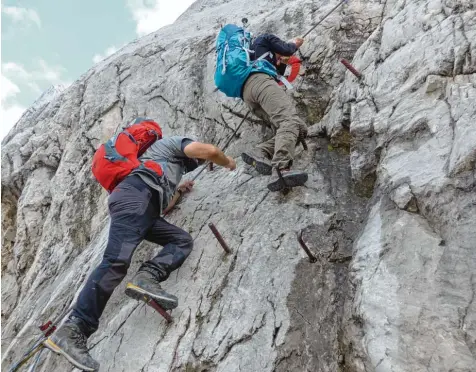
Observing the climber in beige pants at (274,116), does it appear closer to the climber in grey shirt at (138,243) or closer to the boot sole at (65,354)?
the climber in grey shirt at (138,243)

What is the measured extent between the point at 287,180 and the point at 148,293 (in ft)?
10.1

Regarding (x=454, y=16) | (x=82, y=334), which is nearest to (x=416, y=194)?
(x=454, y=16)

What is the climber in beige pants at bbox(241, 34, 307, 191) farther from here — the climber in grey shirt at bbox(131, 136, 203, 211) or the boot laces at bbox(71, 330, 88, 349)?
the boot laces at bbox(71, 330, 88, 349)

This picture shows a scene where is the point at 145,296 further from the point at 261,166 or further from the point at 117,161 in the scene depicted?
the point at 261,166

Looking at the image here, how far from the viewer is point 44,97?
65.5ft

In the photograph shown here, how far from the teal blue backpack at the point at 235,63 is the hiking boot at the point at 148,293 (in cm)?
450

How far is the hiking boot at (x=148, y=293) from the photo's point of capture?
5863 mm

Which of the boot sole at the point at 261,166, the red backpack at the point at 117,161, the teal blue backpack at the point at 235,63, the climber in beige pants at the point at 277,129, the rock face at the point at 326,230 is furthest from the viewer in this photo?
the teal blue backpack at the point at 235,63

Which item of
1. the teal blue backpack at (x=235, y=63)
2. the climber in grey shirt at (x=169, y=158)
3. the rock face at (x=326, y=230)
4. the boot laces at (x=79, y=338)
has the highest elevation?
the teal blue backpack at (x=235, y=63)

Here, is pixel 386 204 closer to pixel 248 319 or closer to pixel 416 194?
pixel 416 194

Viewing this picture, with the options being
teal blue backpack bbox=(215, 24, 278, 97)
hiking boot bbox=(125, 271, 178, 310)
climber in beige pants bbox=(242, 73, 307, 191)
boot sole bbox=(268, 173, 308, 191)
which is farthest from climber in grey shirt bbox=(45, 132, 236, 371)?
teal blue backpack bbox=(215, 24, 278, 97)

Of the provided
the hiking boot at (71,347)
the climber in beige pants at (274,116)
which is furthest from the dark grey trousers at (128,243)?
the climber in beige pants at (274,116)

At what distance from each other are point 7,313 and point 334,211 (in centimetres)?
894

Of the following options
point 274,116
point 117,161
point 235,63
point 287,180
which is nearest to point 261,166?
point 287,180
